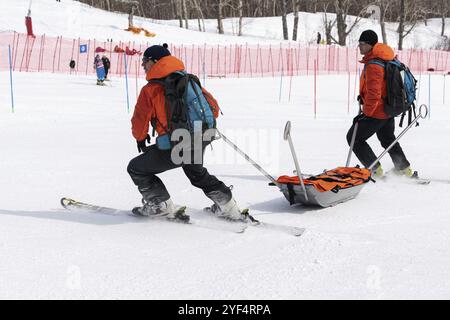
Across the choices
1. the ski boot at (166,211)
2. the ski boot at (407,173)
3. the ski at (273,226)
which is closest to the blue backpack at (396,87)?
the ski boot at (407,173)

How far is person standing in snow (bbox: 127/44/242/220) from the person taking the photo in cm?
413

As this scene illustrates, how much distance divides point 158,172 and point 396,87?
8.58ft

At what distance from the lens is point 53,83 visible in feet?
67.3

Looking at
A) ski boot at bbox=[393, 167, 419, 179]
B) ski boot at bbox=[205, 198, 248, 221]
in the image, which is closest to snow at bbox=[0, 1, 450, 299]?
ski boot at bbox=[393, 167, 419, 179]

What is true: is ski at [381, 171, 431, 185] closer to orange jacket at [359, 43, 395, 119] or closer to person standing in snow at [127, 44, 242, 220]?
orange jacket at [359, 43, 395, 119]

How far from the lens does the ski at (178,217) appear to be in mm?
4480

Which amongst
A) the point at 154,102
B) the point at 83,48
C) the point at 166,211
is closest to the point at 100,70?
the point at 83,48

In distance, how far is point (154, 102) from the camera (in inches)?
163

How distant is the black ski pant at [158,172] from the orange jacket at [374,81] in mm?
2013

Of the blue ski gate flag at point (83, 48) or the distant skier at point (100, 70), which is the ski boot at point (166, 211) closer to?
the distant skier at point (100, 70)

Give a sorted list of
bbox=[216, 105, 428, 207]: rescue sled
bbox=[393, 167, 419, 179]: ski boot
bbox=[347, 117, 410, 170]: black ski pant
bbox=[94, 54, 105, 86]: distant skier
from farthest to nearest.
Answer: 1. bbox=[94, 54, 105, 86]: distant skier
2. bbox=[393, 167, 419, 179]: ski boot
3. bbox=[347, 117, 410, 170]: black ski pant
4. bbox=[216, 105, 428, 207]: rescue sled

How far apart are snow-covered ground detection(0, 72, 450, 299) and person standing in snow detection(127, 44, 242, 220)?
0.23 metres

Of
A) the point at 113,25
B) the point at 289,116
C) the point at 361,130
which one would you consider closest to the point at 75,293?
the point at 361,130

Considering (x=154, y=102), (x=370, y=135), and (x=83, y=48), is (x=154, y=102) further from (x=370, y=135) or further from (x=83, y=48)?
(x=83, y=48)
